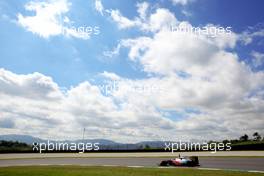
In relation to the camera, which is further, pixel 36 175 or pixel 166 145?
pixel 166 145

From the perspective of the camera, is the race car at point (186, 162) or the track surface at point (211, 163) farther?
the race car at point (186, 162)

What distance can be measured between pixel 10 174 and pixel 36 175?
3.08 metres

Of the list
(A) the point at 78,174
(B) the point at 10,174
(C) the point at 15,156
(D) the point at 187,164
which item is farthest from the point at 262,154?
(C) the point at 15,156

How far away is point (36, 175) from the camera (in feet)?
78.2

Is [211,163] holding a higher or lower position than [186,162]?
lower

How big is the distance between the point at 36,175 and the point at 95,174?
420 cm

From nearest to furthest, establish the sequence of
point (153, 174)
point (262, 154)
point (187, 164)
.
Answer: point (153, 174) → point (187, 164) → point (262, 154)

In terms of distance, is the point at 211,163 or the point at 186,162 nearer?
the point at 186,162

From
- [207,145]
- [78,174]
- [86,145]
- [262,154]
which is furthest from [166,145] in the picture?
[78,174]

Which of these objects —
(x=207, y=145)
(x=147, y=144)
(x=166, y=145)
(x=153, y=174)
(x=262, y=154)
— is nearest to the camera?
(x=153, y=174)

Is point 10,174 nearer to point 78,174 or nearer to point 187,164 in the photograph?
point 78,174

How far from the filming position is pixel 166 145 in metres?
55.7

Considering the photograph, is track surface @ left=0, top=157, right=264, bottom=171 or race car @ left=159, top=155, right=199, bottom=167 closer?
track surface @ left=0, top=157, right=264, bottom=171

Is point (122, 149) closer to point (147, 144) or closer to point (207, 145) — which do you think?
point (147, 144)
